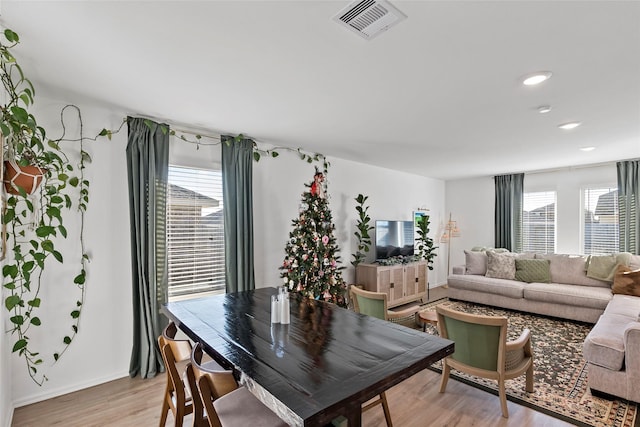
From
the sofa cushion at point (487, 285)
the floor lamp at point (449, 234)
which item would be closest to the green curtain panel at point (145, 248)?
the sofa cushion at point (487, 285)

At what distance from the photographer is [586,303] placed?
4242 millimetres

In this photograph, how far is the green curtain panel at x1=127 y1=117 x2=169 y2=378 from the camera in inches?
117

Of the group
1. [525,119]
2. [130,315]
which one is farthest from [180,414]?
[525,119]

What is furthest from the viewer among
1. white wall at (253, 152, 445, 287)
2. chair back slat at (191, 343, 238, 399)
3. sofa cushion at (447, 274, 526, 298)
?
sofa cushion at (447, 274, 526, 298)

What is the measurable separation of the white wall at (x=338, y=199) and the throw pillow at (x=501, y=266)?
5.24ft

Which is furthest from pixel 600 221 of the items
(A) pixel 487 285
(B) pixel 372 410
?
(B) pixel 372 410

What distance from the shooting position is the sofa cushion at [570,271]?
479 cm

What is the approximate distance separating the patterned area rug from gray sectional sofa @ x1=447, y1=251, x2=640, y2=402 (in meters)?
0.16

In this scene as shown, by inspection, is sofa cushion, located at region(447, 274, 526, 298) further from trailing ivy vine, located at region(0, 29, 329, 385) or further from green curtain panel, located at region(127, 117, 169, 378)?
trailing ivy vine, located at region(0, 29, 329, 385)

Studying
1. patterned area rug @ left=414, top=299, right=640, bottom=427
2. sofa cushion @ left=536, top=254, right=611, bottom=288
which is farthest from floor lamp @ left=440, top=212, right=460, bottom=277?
patterned area rug @ left=414, top=299, right=640, bottom=427

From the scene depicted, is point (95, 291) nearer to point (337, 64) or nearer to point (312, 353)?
point (312, 353)

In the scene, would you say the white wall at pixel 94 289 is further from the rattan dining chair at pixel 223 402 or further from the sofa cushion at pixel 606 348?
the sofa cushion at pixel 606 348

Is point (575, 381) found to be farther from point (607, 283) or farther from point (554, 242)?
point (554, 242)

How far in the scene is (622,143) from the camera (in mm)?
4082
